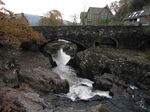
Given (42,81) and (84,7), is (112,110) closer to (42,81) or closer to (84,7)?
(42,81)

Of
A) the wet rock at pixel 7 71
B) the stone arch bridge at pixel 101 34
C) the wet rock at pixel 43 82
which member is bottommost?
the wet rock at pixel 43 82

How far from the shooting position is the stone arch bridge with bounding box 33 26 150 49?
21422mm

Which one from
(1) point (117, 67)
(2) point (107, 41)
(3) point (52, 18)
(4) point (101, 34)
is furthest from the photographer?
(3) point (52, 18)

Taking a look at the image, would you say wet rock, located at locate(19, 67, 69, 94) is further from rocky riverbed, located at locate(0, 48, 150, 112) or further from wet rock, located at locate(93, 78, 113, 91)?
wet rock, located at locate(93, 78, 113, 91)

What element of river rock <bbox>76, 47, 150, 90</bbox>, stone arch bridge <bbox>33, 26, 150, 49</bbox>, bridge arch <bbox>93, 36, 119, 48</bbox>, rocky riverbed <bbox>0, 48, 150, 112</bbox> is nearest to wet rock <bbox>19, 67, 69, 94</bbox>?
rocky riverbed <bbox>0, 48, 150, 112</bbox>

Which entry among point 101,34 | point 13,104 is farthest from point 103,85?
point 101,34

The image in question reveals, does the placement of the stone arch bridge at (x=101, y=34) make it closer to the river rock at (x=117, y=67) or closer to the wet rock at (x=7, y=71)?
the river rock at (x=117, y=67)

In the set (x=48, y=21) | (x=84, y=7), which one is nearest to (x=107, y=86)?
(x=84, y=7)

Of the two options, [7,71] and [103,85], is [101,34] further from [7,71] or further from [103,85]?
[7,71]

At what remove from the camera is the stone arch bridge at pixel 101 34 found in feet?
70.3

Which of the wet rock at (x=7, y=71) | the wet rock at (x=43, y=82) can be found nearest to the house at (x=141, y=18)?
the wet rock at (x=43, y=82)

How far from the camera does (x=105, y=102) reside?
10.8 metres

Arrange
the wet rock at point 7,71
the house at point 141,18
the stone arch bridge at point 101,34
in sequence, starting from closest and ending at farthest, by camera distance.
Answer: the wet rock at point 7,71 → the stone arch bridge at point 101,34 → the house at point 141,18

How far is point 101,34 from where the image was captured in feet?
72.3
